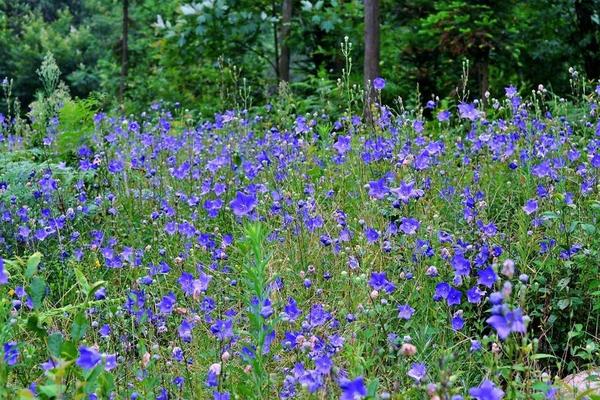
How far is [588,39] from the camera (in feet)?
29.8

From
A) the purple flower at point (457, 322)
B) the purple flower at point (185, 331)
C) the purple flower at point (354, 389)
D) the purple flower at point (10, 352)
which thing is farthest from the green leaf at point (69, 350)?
the purple flower at point (457, 322)

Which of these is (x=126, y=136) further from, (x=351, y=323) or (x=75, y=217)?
(x=351, y=323)

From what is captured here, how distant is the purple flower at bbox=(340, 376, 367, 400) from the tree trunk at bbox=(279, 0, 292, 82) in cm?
863

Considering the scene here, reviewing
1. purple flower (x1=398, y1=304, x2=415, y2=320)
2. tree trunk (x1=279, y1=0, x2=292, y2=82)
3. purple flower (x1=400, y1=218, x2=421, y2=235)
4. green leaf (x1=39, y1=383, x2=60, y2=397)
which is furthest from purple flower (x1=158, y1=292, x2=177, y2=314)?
tree trunk (x1=279, y1=0, x2=292, y2=82)

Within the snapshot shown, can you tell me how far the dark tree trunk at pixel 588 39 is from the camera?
9086 mm

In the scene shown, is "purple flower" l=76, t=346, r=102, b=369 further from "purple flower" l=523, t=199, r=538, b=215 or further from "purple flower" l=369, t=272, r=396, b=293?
"purple flower" l=523, t=199, r=538, b=215

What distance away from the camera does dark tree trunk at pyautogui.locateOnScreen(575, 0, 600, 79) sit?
9.09m

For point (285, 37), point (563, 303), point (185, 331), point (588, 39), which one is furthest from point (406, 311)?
point (285, 37)

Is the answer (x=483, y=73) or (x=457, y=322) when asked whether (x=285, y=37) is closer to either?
(x=483, y=73)

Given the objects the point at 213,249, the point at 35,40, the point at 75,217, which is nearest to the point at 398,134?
the point at 213,249

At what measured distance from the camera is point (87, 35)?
24.5 metres

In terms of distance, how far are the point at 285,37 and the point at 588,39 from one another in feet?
13.5

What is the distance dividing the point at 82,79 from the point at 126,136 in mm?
Result: 15967

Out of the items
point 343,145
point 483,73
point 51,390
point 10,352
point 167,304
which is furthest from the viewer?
point 483,73
